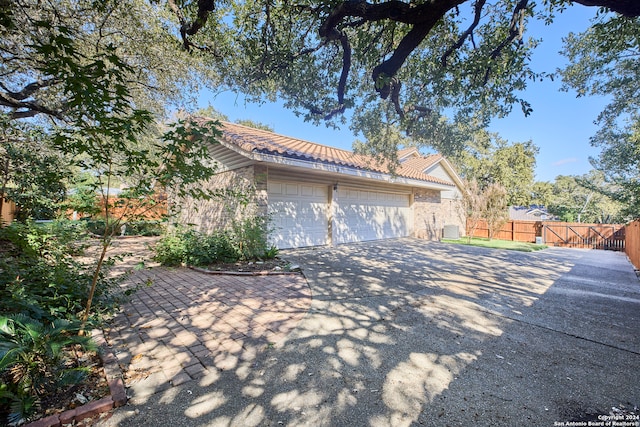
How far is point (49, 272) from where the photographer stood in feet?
9.85

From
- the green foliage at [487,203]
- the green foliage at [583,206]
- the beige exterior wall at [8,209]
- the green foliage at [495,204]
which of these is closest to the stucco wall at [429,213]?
the green foliage at [487,203]

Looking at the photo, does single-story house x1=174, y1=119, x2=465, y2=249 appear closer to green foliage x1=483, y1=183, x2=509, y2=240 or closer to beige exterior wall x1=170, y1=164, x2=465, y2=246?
beige exterior wall x1=170, y1=164, x2=465, y2=246

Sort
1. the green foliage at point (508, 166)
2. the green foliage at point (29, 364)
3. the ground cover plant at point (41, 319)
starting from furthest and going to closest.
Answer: the green foliage at point (508, 166) < the ground cover plant at point (41, 319) < the green foliage at point (29, 364)

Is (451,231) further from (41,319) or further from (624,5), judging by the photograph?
(41,319)

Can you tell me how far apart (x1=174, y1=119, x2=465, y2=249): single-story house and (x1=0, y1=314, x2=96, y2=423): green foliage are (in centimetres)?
389

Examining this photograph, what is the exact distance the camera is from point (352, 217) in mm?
10375

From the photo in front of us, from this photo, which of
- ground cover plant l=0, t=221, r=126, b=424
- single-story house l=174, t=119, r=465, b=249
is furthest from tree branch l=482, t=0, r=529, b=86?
ground cover plant l=0, t=221, r=126, b=424

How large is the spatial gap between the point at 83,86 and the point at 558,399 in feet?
14.4

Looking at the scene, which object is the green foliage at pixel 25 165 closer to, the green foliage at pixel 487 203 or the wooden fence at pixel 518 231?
the green foliage at pixel 487 203

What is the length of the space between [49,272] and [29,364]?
1.61 meters

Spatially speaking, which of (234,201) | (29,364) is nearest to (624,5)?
(29,364)

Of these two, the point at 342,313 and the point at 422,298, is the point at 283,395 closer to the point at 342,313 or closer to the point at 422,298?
the point at 342,313

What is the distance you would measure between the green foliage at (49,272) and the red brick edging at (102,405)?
32.3 inches

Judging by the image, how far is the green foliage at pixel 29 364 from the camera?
169 centimetres
